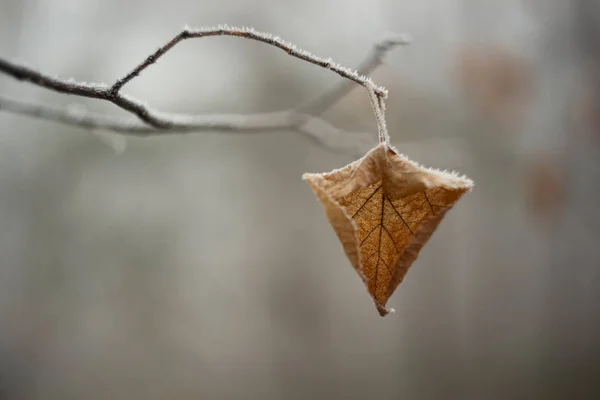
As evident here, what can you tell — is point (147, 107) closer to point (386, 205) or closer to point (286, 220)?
point (386, 205)

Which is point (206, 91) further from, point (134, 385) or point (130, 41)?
point (134, 385)

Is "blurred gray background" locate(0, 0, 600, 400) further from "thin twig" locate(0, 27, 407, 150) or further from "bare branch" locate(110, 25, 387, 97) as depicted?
"bare branch" locate(110, 25, 387, 97)

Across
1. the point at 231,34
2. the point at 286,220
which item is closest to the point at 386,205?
the point at 231,34

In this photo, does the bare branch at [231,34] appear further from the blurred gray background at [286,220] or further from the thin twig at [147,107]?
the blurred gray background at [286,220]

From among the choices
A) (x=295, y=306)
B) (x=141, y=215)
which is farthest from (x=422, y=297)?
(x=141, y=215)

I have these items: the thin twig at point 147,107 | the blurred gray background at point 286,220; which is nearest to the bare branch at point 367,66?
the thin twig at point 147,107

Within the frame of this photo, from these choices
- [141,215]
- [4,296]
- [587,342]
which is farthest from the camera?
[141,215]
